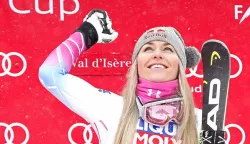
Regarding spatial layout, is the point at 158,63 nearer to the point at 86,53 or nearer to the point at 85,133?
the point at 86,53

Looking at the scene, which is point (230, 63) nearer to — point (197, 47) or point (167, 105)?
point (197, 47)

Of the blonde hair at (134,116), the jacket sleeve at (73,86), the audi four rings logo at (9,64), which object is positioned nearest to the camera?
the blonde hair at (134,116)

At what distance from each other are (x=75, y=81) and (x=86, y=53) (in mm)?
319

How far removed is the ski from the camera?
13.7ft

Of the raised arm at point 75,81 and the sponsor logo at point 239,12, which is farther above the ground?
the sponsor logo at point 239,12

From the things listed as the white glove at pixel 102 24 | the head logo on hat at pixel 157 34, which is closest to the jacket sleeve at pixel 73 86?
the white glove at pixel 102 24

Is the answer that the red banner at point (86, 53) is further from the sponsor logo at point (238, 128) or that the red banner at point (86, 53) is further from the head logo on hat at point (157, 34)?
the head logo on hat at point (157, 34)

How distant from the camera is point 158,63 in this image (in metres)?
4.09

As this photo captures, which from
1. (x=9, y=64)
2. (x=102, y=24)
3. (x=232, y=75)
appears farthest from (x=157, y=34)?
(x=9, y=64)

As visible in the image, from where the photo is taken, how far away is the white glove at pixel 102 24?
13.8ft

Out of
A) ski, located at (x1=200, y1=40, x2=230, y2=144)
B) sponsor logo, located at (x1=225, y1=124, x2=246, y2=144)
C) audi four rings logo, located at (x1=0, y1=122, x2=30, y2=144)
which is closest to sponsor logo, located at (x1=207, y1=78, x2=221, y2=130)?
ski, located at (x1=200, y1=40, x2=230, y2=144)

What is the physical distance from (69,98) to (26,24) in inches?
24.8

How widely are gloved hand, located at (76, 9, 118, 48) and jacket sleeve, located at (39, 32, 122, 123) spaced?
6 cm

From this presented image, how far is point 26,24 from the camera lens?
14.4 ft
